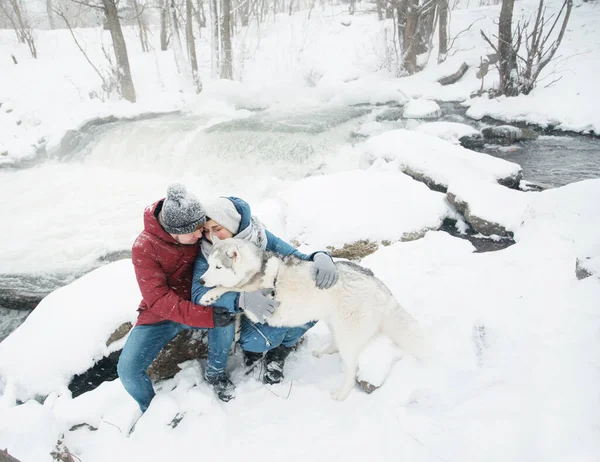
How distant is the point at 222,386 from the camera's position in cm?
298

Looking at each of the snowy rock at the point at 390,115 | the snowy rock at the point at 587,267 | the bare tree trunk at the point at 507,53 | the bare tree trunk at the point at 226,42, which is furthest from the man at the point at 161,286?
the bare tree trunk at the point at 226,42

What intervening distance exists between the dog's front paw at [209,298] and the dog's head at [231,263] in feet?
0.24

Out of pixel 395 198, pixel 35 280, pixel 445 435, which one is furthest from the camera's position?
pixel 395 198

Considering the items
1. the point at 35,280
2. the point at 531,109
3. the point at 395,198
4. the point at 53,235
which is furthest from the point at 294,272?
the point at 531,109

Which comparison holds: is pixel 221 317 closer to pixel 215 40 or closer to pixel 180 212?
pixel 180 212

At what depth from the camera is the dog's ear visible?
2.60 m

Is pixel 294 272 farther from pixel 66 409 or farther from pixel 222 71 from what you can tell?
pixel 222 71

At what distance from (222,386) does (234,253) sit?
4.07ft

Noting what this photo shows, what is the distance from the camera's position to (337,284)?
2855 mm

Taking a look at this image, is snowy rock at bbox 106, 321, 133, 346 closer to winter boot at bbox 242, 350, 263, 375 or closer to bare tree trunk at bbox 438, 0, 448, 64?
winter boot at bbox 242, 350, 263, 375

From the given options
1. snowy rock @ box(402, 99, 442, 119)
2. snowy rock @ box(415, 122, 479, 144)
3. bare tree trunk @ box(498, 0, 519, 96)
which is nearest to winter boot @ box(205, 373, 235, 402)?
snowy rock @ box(415, 122, 479, 144)

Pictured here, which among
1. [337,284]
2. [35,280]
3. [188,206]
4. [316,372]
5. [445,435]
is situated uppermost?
[188,206]

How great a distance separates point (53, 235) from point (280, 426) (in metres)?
6.80

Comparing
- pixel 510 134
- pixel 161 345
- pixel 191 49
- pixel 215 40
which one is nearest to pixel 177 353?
pixel 161 345
